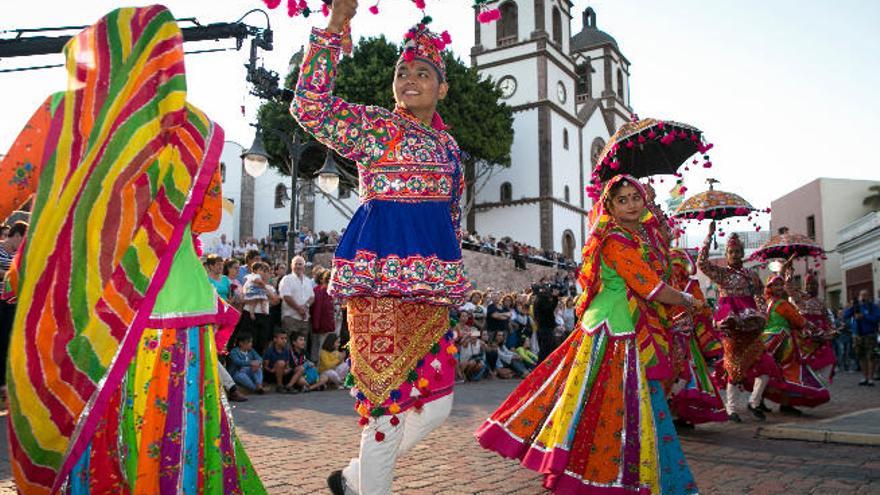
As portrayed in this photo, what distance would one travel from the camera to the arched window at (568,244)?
41.9 metres

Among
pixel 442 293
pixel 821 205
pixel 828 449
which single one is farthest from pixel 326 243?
pixel 821 205

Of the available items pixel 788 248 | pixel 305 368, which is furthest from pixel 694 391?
pixel 305 368

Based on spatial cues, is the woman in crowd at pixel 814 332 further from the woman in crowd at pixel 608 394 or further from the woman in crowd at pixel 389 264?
the woman in crowd at pixel 389 264

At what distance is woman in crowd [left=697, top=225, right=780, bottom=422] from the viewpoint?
7.44 metres

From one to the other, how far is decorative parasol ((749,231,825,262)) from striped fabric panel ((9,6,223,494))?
27.8ft

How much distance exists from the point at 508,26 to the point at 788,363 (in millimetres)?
37374

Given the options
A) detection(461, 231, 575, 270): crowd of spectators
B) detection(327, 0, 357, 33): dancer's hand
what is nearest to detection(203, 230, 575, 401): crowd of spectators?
detection(327, 0, 357, 33): dancer's hand

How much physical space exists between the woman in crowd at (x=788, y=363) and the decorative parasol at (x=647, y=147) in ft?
10.2

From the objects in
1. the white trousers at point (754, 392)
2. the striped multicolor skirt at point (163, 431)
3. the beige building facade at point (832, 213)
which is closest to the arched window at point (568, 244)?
the beige building facade at point (832, 213)

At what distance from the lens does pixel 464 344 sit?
13.4 m

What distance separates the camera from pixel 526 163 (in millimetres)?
40781

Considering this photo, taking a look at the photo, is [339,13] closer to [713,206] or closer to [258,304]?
[713,206]

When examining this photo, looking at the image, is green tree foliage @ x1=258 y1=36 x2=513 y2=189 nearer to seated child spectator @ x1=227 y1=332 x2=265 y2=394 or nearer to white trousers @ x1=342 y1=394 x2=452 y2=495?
seated child spectator @ x1=227 y1=332 x2=265 y2=394

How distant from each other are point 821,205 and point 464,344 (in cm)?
3528
